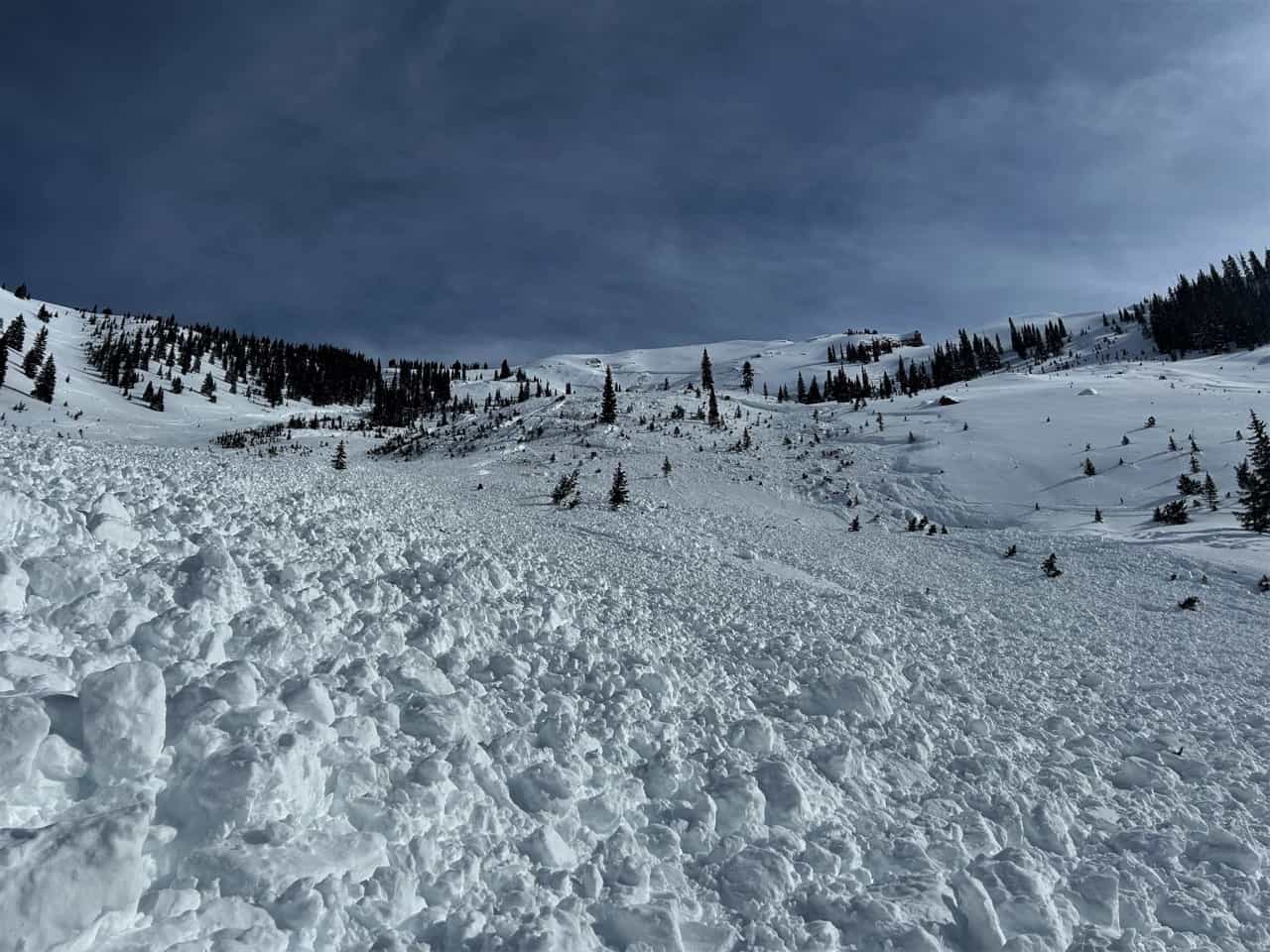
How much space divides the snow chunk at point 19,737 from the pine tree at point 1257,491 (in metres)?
34.9

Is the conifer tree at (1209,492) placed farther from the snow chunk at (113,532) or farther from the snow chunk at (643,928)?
the snow chunk at (113,532)

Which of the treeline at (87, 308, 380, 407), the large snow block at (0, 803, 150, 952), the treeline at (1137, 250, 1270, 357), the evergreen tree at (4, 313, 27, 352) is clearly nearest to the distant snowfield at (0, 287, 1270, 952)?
the large snow block at (0, 803, 150, 952)

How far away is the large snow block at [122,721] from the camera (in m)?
3.94

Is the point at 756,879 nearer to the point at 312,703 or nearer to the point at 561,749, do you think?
the point at 561,749

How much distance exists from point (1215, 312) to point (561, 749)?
16138cm

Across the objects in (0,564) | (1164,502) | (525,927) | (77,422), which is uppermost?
(77,422)

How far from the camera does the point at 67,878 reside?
302 cm

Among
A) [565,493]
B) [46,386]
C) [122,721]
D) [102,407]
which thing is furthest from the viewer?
[102,407]

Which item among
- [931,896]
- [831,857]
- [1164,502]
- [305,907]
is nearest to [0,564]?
[305,907]

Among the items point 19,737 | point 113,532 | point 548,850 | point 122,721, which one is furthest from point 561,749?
point 113,532

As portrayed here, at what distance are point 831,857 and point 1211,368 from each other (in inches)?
4490

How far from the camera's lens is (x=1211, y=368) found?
8375cm

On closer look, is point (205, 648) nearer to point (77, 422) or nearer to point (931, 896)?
point (931, 896)

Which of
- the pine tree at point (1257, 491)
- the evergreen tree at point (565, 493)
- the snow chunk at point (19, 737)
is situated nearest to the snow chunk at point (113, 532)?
the snow chunk at point (19, 737)
